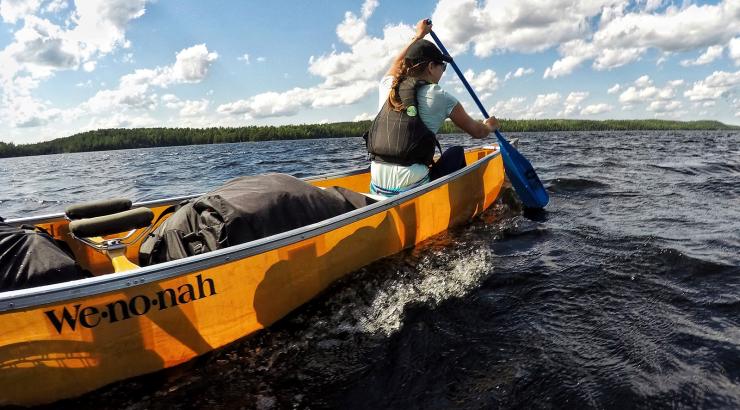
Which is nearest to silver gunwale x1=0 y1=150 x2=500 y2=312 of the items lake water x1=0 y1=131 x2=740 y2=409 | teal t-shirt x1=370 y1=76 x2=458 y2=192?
lake water x1=0 y1=131 x2=740 y2=409

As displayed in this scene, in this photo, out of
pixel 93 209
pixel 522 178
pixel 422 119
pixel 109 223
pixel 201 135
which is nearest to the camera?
pixel 109 223

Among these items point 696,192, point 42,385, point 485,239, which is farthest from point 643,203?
point 42,385

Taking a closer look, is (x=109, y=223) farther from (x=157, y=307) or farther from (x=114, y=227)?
(x=157, y=307)

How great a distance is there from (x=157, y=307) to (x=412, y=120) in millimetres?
3078

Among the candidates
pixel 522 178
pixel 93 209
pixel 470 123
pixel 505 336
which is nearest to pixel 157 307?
pixel 93 209

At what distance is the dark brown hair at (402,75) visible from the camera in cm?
466

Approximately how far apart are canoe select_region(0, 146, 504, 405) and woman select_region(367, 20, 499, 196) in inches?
34.8

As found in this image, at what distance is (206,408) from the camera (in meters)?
2.57

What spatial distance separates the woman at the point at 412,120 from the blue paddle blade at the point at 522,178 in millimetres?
2028

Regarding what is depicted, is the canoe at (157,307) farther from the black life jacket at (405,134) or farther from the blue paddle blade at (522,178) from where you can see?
the blue paddle blade at (522,178)

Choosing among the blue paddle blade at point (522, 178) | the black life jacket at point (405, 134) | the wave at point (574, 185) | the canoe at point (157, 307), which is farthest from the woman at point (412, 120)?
the wave at point (574, 185)

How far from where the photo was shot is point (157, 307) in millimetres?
2709

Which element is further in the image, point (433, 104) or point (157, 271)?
point (433, 104)

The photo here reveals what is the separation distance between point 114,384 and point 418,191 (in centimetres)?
316
